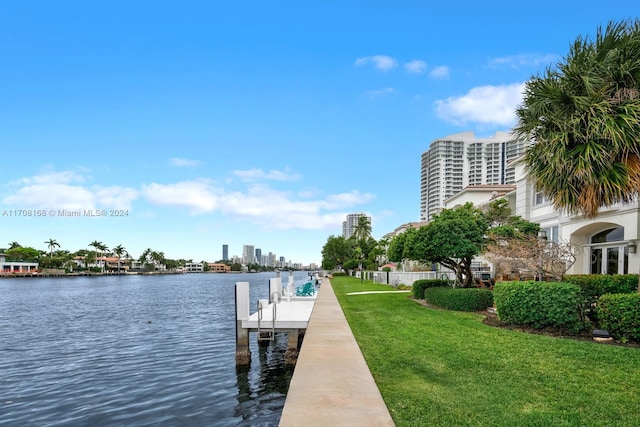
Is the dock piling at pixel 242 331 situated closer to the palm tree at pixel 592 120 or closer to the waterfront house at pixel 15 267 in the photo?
the palm tree at pixel 592 120

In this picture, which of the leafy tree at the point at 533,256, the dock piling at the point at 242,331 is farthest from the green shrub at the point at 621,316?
the dock piling at the point at 242,331

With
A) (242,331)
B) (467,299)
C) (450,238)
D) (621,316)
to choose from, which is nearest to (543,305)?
(621,316)

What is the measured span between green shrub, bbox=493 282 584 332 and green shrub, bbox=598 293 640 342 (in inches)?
26.7

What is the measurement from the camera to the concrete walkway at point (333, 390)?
→ 5035mm

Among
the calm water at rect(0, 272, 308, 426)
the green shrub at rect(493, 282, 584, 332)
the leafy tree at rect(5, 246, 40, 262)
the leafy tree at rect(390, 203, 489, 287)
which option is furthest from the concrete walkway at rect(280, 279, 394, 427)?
the leafy tree at rect(5, 246, 40, 262)

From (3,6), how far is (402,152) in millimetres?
28250

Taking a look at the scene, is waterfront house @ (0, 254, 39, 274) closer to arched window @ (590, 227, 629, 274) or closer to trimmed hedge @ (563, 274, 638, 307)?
arched window @ (590, 227, 629, 274)

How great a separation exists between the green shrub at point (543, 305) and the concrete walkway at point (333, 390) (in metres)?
5.32

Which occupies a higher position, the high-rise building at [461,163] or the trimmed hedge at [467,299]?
the high-rise building at [461,163]

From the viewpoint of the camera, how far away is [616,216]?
612 inches

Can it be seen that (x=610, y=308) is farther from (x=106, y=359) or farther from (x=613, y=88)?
(x=106, y=359)

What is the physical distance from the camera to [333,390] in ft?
20.3

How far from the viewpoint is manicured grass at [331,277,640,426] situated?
17.4 ft

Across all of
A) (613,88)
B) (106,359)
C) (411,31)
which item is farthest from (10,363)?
(411,31)
